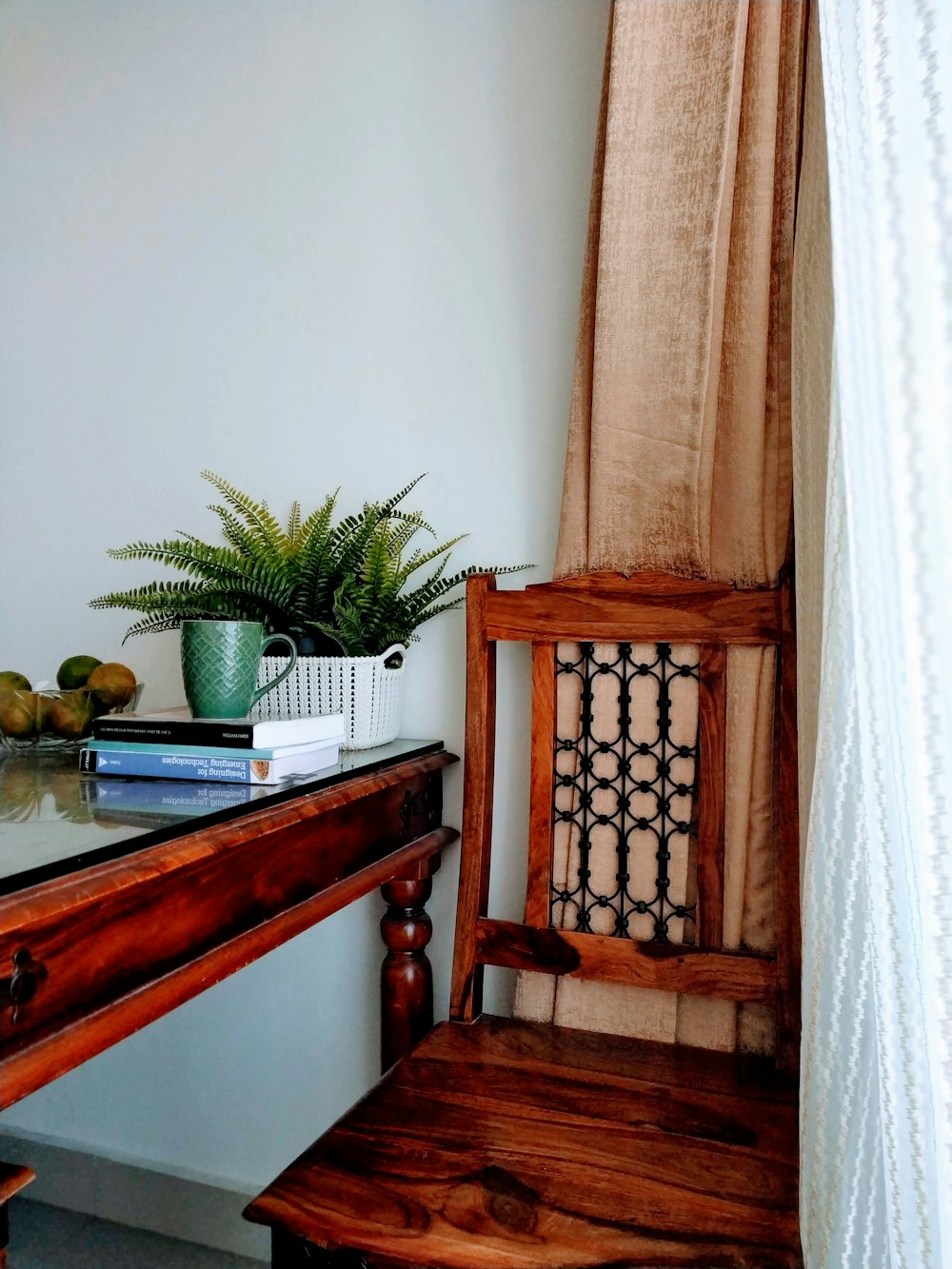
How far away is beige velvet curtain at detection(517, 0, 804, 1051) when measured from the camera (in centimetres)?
102

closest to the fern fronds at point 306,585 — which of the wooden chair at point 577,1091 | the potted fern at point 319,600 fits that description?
the potted fern at point 319,600

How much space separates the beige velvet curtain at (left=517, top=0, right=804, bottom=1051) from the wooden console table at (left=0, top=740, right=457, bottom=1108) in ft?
0.94

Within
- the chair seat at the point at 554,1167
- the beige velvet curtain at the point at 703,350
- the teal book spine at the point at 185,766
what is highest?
the beige velvet curtain at the point at 703,350

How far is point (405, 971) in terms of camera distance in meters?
1.17

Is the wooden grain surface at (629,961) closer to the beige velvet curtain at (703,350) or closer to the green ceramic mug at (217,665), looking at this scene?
the beige velvet curtain at (703,350)

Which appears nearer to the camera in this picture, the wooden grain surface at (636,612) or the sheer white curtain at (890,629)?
the sheer white curtain at (890,629)

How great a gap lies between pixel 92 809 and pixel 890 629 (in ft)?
2.12

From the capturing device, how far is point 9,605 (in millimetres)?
1564

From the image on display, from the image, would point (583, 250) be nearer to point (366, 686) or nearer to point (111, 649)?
point (366, 686)

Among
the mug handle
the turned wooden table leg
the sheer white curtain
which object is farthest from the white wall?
the sheer white curtain

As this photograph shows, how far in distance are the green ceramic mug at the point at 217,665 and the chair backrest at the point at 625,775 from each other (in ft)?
0.93

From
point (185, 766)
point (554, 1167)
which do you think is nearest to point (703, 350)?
point (185, 766)

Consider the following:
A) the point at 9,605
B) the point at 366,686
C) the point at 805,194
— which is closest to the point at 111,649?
the point at 9,605

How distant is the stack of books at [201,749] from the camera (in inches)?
34.6
